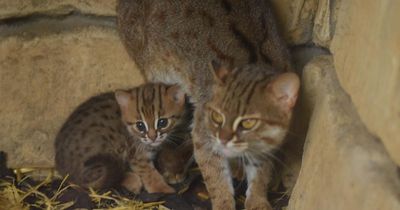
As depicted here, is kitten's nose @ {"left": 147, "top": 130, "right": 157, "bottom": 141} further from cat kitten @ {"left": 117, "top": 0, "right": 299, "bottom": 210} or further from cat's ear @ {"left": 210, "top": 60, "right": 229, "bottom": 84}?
cat's ear @ {"left": 210, "top": 60, "right": 229, "bottom": 84}

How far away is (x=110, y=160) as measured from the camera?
507 centimetres

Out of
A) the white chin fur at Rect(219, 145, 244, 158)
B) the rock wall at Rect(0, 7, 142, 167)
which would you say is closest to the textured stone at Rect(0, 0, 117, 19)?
the rock wall at Rect(0, 7, 142, 167)

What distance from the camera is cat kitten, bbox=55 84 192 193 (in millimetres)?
5016

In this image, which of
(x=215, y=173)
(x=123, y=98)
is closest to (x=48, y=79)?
(x=123, y=98)

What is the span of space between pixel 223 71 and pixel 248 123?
1.24ft

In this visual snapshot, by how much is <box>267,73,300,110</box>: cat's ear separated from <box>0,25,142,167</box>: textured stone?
4.98 ft

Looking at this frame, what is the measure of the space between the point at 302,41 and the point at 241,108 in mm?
1096

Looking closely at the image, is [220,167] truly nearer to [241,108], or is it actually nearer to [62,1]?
[241,108]

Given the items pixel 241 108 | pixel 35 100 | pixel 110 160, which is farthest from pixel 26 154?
pixel 241 108

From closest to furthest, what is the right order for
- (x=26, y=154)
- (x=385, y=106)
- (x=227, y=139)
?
(x=385, y=106) < (x=227, y=139) < (x=26, y=154)

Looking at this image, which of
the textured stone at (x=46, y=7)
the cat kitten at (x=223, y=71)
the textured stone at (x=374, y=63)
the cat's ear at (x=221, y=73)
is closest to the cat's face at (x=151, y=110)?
the cat kitten at (x=223, y=71)

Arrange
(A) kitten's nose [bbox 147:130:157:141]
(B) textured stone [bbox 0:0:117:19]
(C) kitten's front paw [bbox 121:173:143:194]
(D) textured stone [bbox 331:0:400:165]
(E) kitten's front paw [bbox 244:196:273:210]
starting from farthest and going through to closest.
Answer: (C) kitten's front paw [bbox 121:173:143:194] → (B) textured stone [bbox 0:0:117:19] → (A) kitten's nose [bbox 147:130:157:141] → (E) kitten's front paw [bbox 244:196:273:210] → (D) textured stone [bbox 331:0:400:165]

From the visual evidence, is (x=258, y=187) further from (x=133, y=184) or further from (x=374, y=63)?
(x=374, y=63)

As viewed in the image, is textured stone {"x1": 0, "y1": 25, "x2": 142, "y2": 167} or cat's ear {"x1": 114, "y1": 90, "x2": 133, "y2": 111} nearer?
cat's ear {"x1": 114, "y1": 90, "x2": 133, "y2": 111}
